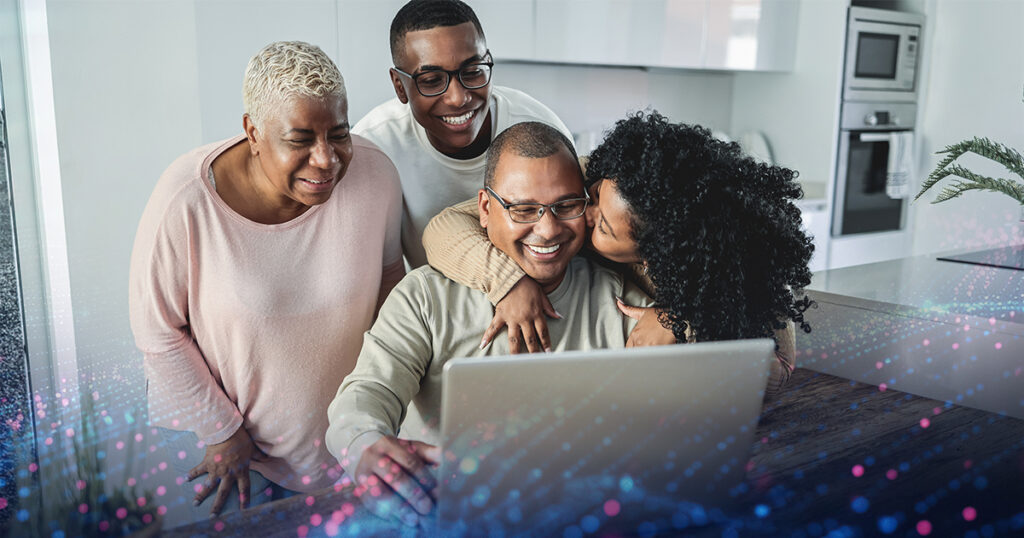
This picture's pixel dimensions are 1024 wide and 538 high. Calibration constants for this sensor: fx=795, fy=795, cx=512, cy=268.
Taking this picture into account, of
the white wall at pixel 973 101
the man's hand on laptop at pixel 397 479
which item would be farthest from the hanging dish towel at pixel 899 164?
the man's hand on laptop at pixel 397 479

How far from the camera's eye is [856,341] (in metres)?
1.70

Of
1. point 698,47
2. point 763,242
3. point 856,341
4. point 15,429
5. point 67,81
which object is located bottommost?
point 15,429

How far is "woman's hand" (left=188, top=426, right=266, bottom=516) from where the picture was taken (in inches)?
53.1

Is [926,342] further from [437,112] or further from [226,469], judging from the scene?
[226,469]

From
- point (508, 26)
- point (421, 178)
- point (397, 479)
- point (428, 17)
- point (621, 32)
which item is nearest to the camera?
point (397, 479)

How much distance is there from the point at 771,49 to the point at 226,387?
11.1 ft

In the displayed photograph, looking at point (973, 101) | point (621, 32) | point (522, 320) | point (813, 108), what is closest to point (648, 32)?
point (621, 32)

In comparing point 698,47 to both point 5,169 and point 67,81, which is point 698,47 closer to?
point 67,81

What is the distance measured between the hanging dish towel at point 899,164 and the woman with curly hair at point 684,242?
3164mm

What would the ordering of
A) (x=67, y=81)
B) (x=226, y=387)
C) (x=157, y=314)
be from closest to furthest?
1. (x=157, y=314)
2. (x=226, y=387)
3. (x=67, y=81)

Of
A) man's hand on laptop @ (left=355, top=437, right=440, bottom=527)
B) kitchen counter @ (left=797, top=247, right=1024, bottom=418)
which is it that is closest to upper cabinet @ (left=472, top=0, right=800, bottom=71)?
kitchen counter @ (left=797, top=247, right=1024, bottom=418)

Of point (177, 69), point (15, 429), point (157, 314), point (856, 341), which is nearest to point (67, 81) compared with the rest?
point (177, 69)

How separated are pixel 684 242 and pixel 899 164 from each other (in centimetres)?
341

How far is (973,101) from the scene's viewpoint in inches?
158
